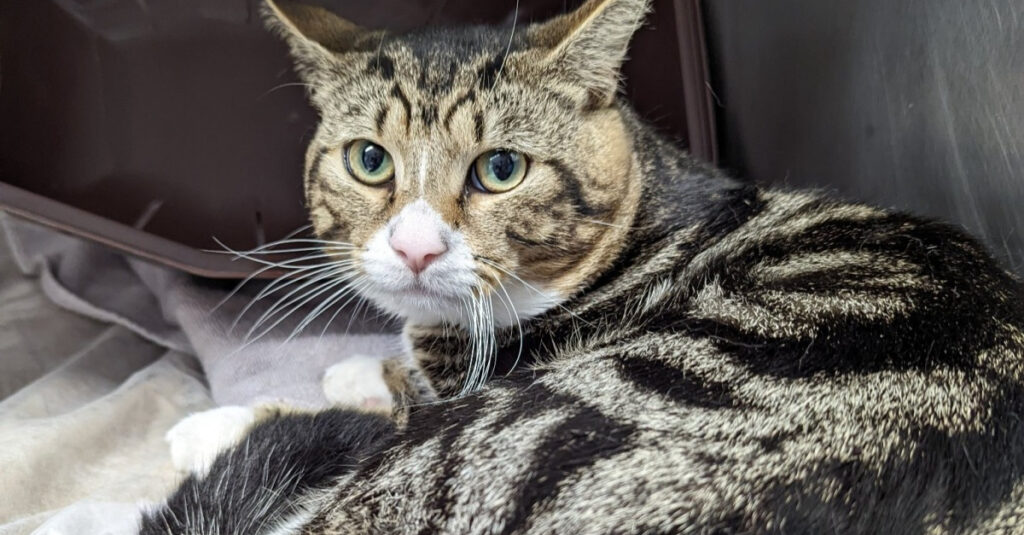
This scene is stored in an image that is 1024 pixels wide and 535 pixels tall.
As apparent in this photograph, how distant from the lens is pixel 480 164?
122 centimetres

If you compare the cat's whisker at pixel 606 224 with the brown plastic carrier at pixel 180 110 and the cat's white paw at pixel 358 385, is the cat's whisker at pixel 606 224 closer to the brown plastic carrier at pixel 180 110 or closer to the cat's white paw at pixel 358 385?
the cat's white paw at pixel 358 385

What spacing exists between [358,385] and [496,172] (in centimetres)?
61

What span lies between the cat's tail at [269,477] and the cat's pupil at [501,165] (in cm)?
44

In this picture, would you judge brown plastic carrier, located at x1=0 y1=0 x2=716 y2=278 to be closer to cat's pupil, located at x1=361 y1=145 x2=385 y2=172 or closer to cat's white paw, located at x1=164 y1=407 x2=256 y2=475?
cat's white paw, located at x1=164 y1=407 x2=256 y2=475

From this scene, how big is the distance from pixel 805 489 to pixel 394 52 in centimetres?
99

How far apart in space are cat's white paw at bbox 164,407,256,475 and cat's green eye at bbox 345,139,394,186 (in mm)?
501

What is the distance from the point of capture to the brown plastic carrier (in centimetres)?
158

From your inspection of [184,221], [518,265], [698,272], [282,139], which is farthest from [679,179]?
[184,221]

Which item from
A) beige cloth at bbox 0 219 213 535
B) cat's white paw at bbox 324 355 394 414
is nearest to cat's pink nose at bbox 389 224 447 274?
cat's white paw at bbox 324 355 394 414

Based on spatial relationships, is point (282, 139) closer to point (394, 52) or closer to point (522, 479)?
point (394, 52)

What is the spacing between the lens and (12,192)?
145cm

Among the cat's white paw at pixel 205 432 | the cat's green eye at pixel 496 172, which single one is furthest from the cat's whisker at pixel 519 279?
the cat's white paw at pixel 205 432

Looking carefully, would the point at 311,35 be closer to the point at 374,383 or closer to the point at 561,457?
the point at 374,383

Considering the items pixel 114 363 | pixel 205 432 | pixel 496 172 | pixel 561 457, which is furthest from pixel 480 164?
pixel 114 363
